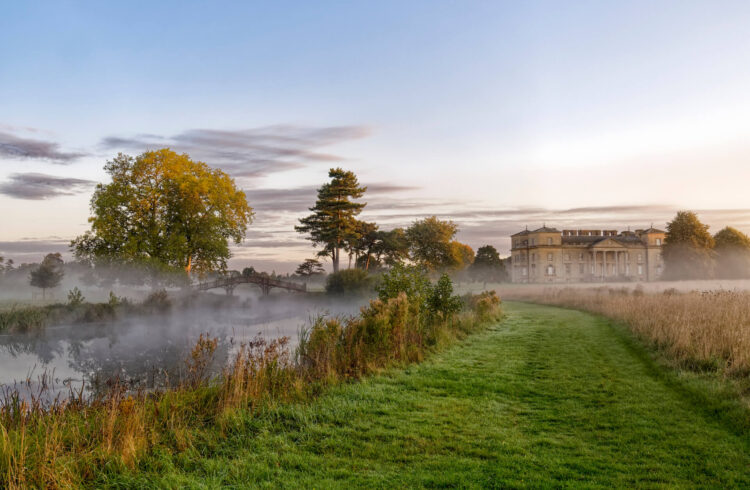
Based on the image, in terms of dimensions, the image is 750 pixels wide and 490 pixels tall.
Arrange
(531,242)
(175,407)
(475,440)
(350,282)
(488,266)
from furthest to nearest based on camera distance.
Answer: (488,266)
(531,242)
(350,282)
(175,407)
(475,440)

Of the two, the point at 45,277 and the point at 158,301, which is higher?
the point at 45,277

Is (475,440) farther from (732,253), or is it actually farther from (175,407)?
(732,253)

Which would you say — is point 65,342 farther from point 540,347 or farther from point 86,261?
point 540,347

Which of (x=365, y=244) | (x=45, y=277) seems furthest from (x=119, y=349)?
(x=365, y=244)

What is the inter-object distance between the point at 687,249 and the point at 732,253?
978 cm

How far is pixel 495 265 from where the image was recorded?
77.2 metres

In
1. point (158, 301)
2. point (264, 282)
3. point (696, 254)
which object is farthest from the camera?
point (696, 254)

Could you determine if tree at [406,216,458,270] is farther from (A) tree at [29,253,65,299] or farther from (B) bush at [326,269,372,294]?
(A) tree at [29,253,65,299]

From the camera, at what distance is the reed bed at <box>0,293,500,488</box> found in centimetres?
484

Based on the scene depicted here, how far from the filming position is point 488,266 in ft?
251

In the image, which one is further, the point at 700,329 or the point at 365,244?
the point at 365,244

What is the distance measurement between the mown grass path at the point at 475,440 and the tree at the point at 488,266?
67.6m

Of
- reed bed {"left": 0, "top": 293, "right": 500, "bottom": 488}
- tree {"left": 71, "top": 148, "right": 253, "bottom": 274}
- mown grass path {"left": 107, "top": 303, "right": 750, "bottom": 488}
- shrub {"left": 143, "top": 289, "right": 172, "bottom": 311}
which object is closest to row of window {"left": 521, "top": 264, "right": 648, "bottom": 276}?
tree {"left": 71, "top": 148, "right": 253, "bottom": 274}

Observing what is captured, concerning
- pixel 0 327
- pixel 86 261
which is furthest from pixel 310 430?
pixel 86 261
